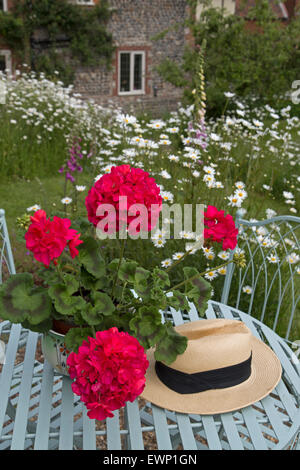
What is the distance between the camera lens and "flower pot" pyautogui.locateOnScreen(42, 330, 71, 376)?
1514 mm

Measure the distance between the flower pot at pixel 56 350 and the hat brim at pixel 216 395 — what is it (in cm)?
29

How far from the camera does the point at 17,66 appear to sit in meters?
11.4

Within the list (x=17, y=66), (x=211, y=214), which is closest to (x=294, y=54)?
(x=17, y=66)

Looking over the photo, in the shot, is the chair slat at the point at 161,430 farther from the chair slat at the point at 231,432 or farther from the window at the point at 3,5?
the window at the point at 3,5

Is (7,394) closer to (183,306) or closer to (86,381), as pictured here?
(86,381)

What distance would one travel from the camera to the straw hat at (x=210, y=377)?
148 cm

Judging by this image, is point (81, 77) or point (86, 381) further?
point (81, 77)

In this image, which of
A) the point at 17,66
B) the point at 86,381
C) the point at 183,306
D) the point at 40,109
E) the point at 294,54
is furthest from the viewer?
the point at 17,66

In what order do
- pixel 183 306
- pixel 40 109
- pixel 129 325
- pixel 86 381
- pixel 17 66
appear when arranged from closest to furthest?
pixel 86 381
pixel 129 325
pixel 183 306
pixel 40 109
pixel 17 66

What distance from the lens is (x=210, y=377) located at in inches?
59.3

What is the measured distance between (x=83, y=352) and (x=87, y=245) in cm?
38

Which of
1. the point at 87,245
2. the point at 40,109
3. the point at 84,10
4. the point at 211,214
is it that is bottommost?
the point at 40,109

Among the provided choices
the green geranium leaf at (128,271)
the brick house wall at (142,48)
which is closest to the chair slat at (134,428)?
the green geranium leaf at (128,271)

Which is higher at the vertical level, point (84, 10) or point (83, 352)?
point (84, 10)
